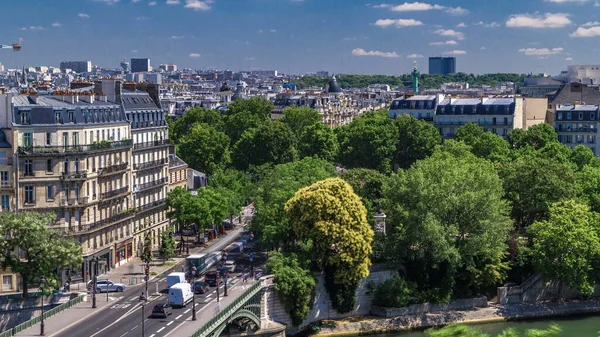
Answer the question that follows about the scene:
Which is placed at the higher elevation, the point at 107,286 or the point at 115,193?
the point at 115,193

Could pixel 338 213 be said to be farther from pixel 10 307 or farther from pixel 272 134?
pixel 272 134

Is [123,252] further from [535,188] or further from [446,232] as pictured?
[535,188]

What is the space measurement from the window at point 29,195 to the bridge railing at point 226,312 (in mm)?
13752

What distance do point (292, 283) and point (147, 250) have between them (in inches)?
524

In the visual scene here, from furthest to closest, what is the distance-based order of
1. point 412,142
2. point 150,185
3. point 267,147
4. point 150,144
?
point 412,142, point 267,147, point 150,144, point 150,185

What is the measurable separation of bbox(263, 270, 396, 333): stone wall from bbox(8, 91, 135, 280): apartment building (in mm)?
11022

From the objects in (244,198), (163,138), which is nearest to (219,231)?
(244,198)

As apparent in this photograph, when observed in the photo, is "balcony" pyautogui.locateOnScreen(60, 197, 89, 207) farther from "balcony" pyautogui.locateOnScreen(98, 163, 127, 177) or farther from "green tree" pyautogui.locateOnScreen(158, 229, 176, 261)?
"green tree" pyautogui.locateOnScreen(158, 229, 176, 261)

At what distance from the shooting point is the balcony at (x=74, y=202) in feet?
172

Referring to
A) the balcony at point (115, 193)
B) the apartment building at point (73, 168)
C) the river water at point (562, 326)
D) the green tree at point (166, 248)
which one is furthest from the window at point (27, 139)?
the river water at point (562, 326)

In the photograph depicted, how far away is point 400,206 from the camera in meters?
55.4

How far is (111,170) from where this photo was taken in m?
57.0

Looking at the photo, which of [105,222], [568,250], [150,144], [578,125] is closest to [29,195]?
[105,222]

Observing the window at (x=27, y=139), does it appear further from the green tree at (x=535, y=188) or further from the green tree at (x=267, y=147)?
the green tree at (x=267, y=147)
